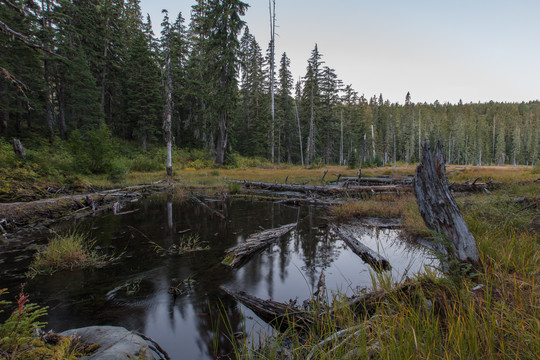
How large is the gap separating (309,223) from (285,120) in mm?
44578

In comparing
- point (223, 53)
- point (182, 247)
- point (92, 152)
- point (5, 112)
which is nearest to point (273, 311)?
point (182, 247)

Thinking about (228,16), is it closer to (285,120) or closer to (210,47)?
(210,47)

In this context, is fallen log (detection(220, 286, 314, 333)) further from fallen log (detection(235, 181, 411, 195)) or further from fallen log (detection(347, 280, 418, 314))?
fallen log (detection(235, 181, 411, 195))

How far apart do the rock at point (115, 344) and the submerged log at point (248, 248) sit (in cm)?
290

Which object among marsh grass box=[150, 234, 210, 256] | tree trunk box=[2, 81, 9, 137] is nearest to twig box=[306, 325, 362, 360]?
marsh grass box=[150, 234, 210, 256]

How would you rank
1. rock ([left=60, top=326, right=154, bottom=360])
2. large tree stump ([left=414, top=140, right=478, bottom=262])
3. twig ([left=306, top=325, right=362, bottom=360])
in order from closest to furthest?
twig ([left=306, top=325, right=362, bottom=360]), rock ([left=60, top=326, right=154, bottom=360]), large tree stump ([left=414, top=140, right=478, bottom=262])

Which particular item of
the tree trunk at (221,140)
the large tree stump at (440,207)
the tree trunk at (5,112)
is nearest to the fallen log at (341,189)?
the large tree stump at (440,207)

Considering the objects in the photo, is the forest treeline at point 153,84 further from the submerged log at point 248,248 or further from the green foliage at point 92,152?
the submerged log at point 248,248

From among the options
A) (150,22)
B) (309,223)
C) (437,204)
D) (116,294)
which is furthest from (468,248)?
(150,22)

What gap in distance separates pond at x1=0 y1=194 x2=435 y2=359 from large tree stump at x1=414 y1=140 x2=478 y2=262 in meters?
0.81

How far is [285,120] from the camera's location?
51.8 meters

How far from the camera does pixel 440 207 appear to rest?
3.76m

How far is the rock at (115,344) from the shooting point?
7.24 feet

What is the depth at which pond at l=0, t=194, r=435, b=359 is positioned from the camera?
11.7 feet
